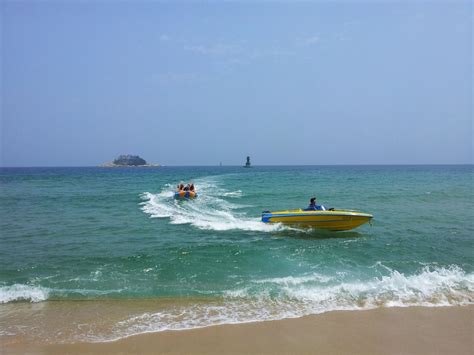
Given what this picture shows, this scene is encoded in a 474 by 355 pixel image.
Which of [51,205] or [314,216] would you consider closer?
[314,216]

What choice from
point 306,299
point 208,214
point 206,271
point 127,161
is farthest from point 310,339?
point 127,161

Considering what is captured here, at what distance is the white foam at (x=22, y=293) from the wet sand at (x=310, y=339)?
8.43 ft

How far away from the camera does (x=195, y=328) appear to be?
6969 mm

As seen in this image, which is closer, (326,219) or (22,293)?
(22,293)

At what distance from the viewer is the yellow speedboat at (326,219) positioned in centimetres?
1616

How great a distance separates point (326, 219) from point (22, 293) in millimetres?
11976

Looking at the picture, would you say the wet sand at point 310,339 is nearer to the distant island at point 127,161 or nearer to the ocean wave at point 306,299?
the ocean wave at point 306,299

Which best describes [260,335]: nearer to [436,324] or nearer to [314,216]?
[436,324]

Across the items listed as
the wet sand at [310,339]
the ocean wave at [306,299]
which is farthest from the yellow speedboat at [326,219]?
the wet sand at [310,339]

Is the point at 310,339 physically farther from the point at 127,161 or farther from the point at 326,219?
the point at 127,161

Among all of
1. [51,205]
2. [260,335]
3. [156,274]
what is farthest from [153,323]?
[51,205]

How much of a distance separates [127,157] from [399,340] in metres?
198

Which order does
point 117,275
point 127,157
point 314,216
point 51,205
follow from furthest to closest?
point 127,157 < point 51,205 < point 314,216 < point 117,275

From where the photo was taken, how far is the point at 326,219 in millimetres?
16234
